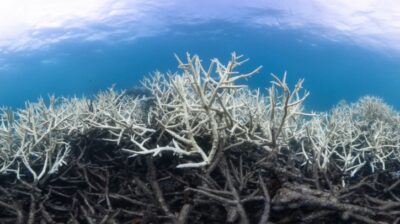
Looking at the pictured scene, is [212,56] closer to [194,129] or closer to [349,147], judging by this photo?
[349,147]

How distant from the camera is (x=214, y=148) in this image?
134 inches

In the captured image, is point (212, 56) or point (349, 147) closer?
point (349, 147)

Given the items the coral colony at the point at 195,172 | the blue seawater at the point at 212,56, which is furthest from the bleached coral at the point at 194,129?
the blue seawater at the point at 212,56

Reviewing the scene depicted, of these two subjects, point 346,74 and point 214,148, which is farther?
point 346,74

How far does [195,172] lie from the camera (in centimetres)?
369

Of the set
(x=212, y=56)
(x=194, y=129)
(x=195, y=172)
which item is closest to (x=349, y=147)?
(x=195, y=172)

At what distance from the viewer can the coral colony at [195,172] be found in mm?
3133

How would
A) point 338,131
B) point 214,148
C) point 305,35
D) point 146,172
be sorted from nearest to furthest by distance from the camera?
point 214,148
point 146,172
point 338,131
point 305,35

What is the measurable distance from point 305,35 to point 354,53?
7490 millimetres

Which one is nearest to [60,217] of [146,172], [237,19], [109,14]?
[146,172]

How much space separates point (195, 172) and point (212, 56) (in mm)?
41746

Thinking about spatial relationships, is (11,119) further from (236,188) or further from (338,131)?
(338,131)

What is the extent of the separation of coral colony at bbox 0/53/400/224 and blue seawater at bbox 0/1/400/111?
24.7 m

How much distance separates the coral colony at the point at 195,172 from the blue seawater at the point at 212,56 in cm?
2474
